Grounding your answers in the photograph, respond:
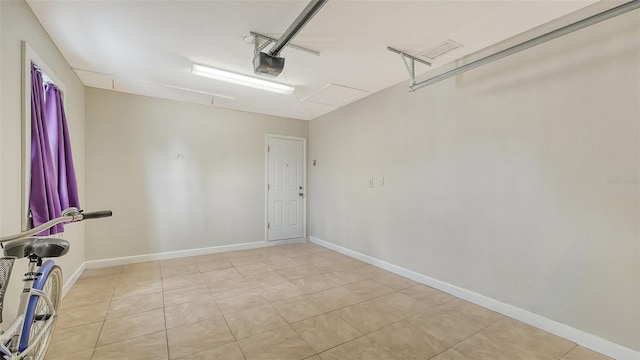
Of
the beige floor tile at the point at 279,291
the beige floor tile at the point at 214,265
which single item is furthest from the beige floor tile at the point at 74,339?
the beige floor tile at the point at 214,265

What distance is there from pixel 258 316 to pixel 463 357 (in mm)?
1729

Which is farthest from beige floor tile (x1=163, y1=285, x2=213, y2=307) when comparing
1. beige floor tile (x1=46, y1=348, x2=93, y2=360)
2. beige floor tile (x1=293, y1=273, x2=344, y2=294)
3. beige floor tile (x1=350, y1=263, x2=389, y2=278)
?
beige floor tile (x1=350, y1=263, x2=389, y2=278)

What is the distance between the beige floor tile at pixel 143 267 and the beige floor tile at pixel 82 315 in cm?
108

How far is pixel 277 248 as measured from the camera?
5.22 m

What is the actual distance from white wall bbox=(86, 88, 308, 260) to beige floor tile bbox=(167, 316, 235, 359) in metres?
2.49

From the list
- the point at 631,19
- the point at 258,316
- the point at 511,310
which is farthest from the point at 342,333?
the point at 631,19

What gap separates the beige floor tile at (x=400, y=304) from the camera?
271 centimetres

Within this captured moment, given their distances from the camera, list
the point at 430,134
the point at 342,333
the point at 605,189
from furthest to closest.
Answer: the point at 430,134 < the point at 342,333 < the point at 605,189

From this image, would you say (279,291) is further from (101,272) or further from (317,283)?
(101,272)

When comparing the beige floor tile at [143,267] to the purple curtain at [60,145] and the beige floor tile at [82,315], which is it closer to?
the beige floor tile at [82,315]

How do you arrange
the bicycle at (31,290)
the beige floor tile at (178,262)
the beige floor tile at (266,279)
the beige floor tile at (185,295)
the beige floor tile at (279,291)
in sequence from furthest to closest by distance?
the beige floor tile at (178,262) < the beige floor tile at (266,279) < the beige floor tile at (279,291) < the beige floor tile at (185,295) < the bicycle at (31,290)

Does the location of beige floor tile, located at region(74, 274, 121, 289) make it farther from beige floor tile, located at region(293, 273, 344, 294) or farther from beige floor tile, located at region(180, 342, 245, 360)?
beige floor tile, located at region(293, 273, 344, 294)

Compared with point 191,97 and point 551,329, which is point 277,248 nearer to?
point 191,97

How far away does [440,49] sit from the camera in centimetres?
278
